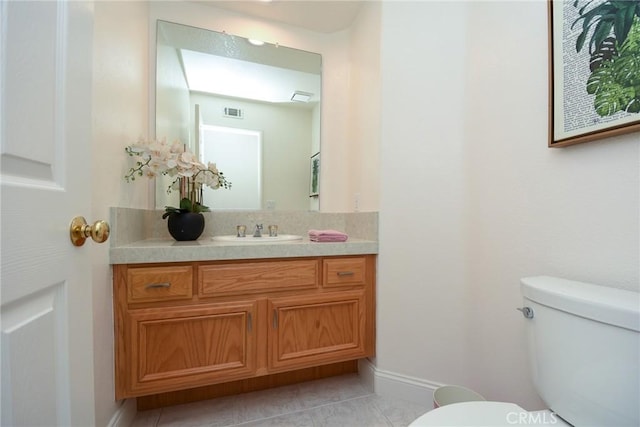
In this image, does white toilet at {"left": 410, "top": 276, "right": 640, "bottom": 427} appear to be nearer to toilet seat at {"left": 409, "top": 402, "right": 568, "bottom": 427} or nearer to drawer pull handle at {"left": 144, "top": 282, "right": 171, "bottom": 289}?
toilet seat at {"left": 409, "top": 402, "right": 568, "bottom": 427}

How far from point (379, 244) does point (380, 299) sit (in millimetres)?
302

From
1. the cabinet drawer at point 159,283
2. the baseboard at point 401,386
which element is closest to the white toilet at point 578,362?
the baseboard at point 401,386

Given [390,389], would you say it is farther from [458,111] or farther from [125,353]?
[458,111]

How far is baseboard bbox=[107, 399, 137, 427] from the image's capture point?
1.10 m

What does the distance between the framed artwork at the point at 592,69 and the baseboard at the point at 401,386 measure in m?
1.29

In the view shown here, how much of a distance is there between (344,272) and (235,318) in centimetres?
59

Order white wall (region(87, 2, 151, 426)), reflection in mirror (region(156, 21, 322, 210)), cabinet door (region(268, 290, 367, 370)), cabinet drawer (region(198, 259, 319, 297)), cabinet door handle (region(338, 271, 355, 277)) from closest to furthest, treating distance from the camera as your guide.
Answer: white wall (region(87, 2, 151, 426))
cabinet drawer (region(198, 259, 319, 297))
cabinet door (region(268, 290, 367, 370))
cabinet door handle (region(338, 271, 355, 277))
reflection in mirror (region(156, 21, 322, 210))

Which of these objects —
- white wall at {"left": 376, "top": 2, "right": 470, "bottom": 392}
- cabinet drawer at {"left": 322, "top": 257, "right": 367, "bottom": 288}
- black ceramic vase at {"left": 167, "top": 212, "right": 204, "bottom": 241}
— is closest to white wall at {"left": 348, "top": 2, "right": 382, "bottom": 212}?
white wall at {"left": 376, "top": 2, "right": 470, "bottom": 392}

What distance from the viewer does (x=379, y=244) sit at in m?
1.49

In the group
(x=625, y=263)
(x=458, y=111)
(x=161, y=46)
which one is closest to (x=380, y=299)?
(x=625, y=263)

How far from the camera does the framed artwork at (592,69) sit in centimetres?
79

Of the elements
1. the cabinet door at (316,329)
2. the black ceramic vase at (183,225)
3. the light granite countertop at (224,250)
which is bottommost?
the cabinet door at (316,329)

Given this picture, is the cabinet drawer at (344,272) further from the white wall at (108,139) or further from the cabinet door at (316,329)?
the white wall at (108,139)

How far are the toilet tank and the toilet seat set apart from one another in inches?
2.1
